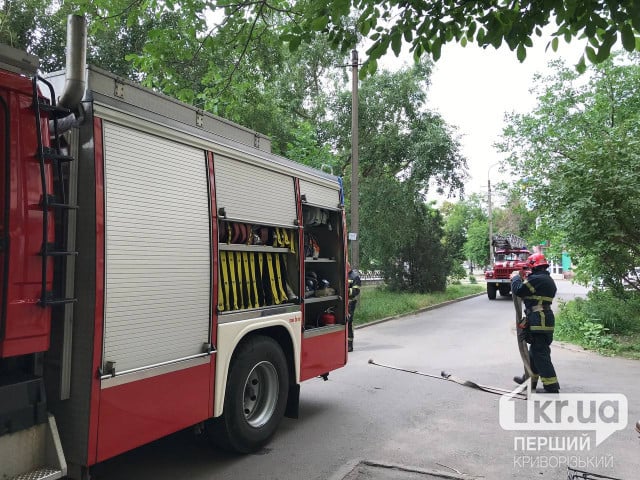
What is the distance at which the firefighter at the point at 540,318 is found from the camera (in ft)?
20.2

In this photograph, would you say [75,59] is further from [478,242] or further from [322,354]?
[478,242]

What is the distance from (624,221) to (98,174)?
1074 centimetres

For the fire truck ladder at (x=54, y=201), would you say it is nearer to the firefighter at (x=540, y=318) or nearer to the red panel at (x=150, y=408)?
the red panel at (x=150, y=408)

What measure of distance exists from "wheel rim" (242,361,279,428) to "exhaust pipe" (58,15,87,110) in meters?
2.63

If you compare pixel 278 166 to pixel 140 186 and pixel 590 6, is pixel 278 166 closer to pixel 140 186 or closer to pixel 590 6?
pixel 140 186

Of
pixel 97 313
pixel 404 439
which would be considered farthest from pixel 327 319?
pixel 97 313

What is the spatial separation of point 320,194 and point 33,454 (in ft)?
12.0

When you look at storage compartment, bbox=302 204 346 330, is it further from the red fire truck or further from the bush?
the bush

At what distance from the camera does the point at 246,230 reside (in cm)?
440

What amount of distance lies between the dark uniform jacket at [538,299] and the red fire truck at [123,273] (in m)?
3.36

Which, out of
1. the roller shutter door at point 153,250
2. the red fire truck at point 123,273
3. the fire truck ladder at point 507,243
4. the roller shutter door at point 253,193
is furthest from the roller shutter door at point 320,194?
the fire truck ladder at point 507,243

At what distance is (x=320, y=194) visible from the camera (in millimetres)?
5551

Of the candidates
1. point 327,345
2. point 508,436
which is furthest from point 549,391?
point 327,345

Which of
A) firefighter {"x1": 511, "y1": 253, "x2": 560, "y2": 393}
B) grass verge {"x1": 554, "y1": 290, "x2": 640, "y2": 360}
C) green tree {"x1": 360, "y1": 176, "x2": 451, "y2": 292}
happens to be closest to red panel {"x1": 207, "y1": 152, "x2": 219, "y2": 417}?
firefighter {"x1": 511, "y1": 253, "x2": 560, "y2": 393}
